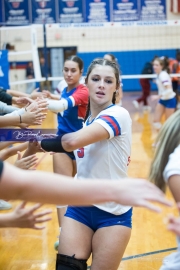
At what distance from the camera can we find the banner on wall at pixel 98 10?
58.1 ft

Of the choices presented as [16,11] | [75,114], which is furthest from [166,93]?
[16,11]

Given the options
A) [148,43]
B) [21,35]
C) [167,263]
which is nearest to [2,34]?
[21,35]

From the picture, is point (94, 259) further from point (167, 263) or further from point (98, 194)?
point (98, 194)

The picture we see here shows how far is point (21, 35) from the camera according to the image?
19.9 meters

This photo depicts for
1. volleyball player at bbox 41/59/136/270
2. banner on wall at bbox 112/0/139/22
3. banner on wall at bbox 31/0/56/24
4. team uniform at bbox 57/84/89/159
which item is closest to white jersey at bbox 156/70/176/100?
team uniform at bbox 57/84/89/159

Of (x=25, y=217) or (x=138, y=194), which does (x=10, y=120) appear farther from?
(x=138, y=194)

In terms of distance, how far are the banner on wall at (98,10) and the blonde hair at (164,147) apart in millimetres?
15962

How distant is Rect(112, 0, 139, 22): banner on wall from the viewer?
17.7 meters

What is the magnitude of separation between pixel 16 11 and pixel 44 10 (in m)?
1.05

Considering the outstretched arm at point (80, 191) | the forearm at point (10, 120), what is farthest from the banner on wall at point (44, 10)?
the outstretched arm at point (80, 191)

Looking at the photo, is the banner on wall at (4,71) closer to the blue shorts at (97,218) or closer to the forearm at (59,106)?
the forearm at (59,106)

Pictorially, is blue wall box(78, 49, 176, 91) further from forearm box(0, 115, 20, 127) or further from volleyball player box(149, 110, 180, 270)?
volleyball player box(149, 110, 180, 270)

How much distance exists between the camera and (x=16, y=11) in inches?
720

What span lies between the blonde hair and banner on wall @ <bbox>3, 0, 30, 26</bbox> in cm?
1656
